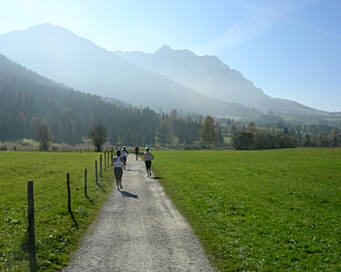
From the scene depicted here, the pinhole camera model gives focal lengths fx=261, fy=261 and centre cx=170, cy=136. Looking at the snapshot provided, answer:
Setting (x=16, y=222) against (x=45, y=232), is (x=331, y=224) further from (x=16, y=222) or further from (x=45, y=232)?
(x=16, y=222)

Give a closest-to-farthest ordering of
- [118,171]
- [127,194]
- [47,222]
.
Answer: [47,222], [127,194], [118,171]

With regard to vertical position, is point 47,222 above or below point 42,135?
below

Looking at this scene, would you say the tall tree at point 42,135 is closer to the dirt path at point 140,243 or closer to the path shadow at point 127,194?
the path shadow at point 127,194

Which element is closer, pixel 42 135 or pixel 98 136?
pixel 98 136

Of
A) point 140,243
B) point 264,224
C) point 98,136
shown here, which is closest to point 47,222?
point 140,243

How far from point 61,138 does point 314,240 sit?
196 meters

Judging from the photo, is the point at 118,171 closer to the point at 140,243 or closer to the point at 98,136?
the point at 140,243

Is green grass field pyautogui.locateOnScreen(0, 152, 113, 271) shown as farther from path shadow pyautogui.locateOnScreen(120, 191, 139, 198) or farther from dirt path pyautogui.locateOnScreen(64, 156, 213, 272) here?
path shadow pyautogui.locateOnScreen(120, 191, 139, 198)

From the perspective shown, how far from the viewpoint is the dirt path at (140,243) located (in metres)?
8.72

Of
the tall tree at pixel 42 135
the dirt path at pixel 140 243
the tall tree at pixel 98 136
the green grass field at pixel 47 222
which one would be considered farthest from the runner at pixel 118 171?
the tall tree at pixel 42 135

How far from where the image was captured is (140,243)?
1062cm

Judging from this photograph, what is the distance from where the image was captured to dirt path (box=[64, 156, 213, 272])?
872 centimetres

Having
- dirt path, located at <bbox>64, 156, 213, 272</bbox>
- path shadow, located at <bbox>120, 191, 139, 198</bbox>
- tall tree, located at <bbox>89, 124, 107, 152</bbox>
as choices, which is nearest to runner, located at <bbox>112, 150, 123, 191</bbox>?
path shadow, located at <bbox>120, 191, 139, 198</bbox>

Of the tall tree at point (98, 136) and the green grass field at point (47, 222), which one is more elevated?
the tall tree at point (98, 136)
